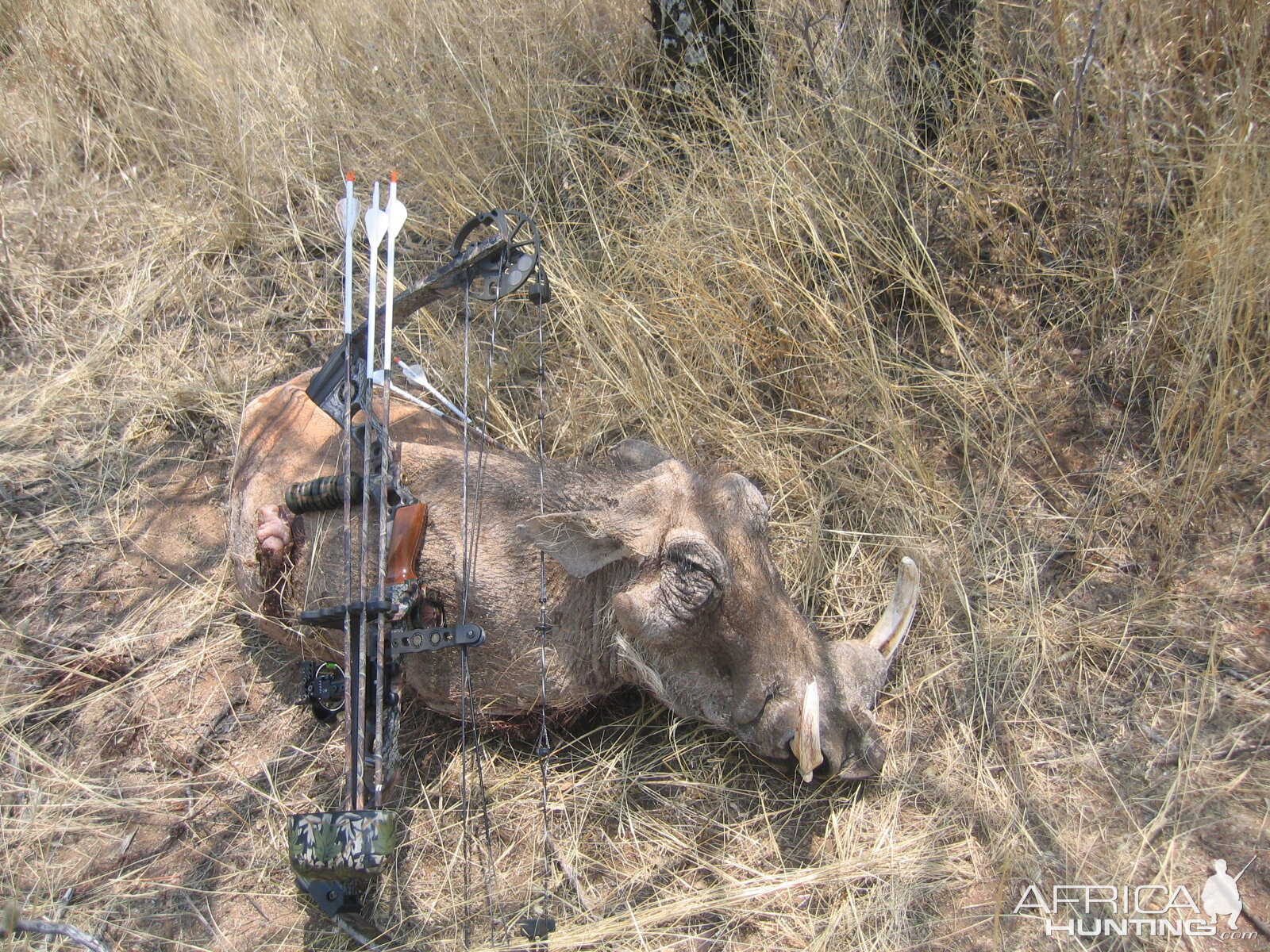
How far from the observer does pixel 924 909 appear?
2.83 meters

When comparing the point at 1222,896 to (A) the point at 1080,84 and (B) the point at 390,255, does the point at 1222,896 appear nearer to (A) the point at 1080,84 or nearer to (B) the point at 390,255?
(A) the point at 1080,84

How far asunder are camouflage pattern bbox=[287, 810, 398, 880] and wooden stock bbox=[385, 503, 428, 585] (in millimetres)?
773

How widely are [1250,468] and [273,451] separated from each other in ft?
12.5

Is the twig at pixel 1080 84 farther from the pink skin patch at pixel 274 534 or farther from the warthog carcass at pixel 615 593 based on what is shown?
the pink skin patch at pixel 274 534

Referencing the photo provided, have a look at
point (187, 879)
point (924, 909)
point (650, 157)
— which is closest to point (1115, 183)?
point (650, 157)

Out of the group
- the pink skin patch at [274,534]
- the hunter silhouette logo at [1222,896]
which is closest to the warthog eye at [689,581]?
the pink skin patch at [274,534]

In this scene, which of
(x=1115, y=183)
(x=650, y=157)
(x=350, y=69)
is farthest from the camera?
(x=350, y=69)

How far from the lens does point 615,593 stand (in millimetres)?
3152

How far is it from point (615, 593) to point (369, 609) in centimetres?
87

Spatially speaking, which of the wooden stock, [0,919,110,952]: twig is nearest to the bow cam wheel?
the wooden stock

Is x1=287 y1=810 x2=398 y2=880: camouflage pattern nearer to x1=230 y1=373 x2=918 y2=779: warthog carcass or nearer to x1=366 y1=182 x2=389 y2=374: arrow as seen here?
x1=230 y1=373 x2=918 y2=779: warthog carcass

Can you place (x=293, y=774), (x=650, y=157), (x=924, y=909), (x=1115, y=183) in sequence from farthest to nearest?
(x=650, y=157)
(x=1115, y=183)
(x=293, y=774)
(x=924, y=909)

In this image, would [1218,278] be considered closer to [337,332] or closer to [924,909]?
[924,909]

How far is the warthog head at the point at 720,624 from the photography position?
9.43ft
